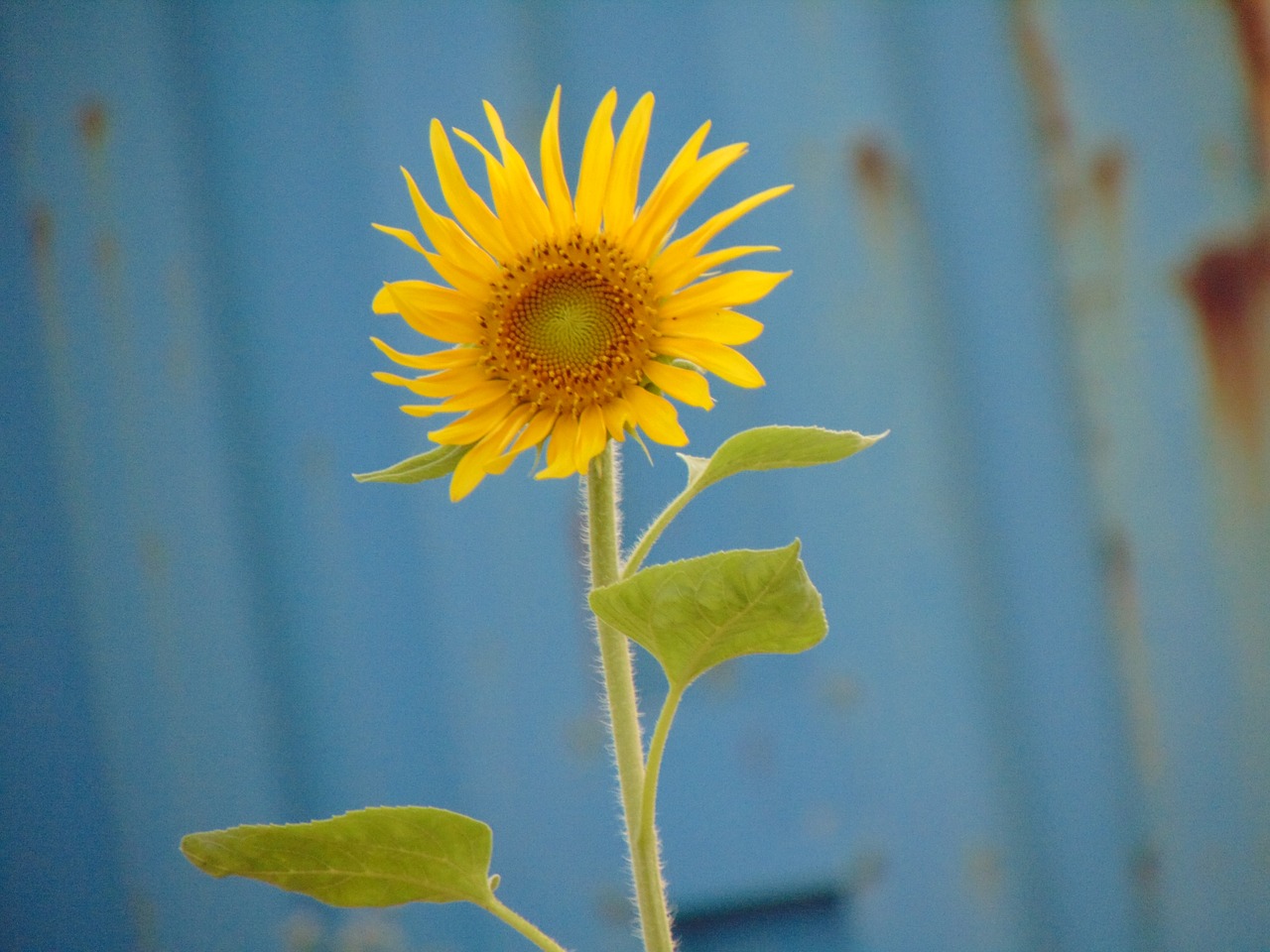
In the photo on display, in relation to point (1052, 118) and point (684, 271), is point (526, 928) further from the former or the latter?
point (1052, 118)

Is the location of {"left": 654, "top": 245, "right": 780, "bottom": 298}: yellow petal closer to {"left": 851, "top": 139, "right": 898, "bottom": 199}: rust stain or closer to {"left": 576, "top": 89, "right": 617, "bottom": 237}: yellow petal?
{"left": 576, "top": 89, "right": 617, "bottom": 237}: yellow petal

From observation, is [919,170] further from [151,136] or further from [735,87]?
[151,136]

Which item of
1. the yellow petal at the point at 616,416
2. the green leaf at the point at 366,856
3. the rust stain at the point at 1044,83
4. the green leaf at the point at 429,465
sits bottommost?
the green leaf at the point at 366,856

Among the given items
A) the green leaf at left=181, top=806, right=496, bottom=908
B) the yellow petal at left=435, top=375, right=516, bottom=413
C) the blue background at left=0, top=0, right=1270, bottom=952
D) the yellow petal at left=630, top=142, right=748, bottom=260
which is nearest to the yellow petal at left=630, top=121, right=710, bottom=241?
the yellow petal at left=630, top=142, right=748, bottom=260

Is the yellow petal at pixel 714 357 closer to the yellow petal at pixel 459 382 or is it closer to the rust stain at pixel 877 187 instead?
the yellow petal at pixel 459 382

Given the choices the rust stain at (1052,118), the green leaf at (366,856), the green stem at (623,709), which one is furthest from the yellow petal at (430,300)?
the rust stain at (1052,118)

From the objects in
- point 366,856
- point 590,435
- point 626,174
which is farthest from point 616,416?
point 366,856
